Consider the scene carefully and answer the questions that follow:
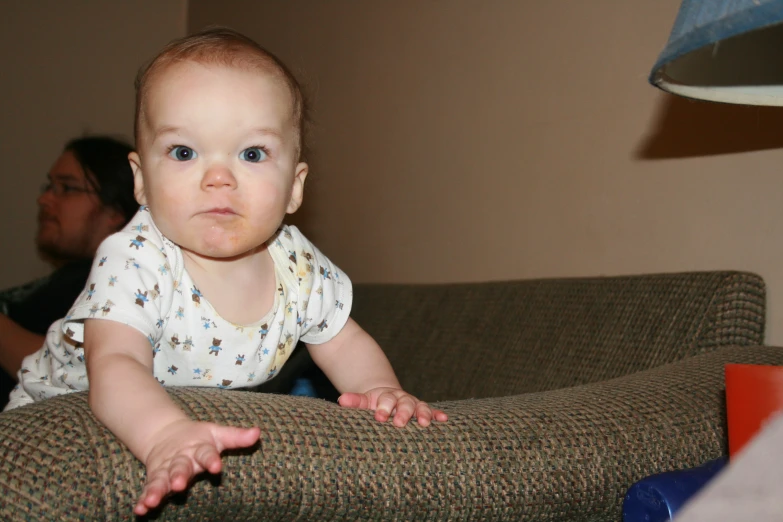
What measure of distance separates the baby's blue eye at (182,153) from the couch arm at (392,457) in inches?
13.1

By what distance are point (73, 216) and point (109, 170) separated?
17 centimetres

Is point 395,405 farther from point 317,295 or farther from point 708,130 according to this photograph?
point 708,130

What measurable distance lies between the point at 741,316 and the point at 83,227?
5.94ft

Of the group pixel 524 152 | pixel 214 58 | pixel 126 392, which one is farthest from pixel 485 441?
pixel 524 152

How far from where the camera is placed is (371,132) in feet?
7.75

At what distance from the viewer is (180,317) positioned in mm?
996

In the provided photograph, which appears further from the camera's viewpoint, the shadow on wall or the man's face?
the man's face

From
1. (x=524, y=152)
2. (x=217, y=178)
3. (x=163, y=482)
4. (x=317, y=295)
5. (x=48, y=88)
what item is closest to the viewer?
(x=163, y=482)

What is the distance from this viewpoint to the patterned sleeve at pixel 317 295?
1.14 meters

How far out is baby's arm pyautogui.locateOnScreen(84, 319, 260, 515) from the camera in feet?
1.98

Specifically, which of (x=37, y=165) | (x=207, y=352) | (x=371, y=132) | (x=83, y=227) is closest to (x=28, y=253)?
(x=37, y=165)

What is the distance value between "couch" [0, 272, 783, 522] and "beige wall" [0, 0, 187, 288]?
272cm

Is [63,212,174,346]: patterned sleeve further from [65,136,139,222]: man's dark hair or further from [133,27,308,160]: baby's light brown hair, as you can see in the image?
[65,136,139,222]: man's dark hair

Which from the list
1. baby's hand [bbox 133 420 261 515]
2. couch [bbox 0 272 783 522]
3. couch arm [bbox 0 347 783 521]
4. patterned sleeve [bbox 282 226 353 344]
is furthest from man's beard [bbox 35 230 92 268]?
baby's hand [bbox 133 420 261 515]
